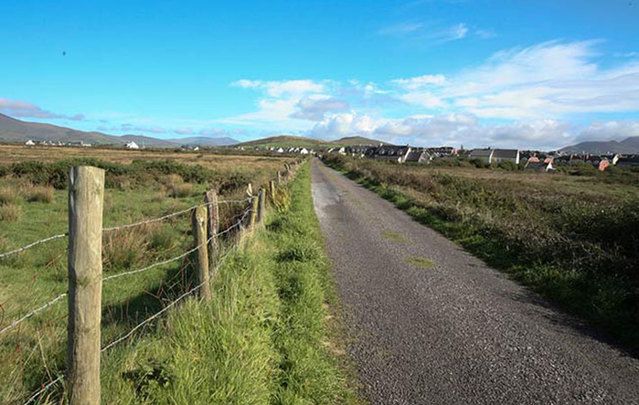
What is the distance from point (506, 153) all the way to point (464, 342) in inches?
5330

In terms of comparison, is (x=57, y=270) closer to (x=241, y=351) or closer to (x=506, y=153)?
(x=241, y=351)

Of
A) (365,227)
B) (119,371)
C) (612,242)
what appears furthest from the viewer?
(365,227)

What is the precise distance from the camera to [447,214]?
1486 centimetres

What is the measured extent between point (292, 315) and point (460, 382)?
200cm

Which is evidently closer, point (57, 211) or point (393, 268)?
point (393, 268)

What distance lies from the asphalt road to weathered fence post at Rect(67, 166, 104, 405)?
7.76 ft

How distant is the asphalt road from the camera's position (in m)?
4.21

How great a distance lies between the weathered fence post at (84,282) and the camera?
2.46 metres

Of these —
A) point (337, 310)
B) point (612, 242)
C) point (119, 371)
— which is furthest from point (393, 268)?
point (119, 371)

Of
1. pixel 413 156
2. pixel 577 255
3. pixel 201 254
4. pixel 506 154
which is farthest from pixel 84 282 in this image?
pixel 506 154

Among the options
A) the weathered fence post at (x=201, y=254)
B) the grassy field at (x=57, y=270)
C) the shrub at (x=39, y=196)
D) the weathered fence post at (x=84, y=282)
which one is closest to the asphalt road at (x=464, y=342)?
the weathered fence post at (x=201, y=254)

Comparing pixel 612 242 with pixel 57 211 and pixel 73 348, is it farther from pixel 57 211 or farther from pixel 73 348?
pixel 57 211

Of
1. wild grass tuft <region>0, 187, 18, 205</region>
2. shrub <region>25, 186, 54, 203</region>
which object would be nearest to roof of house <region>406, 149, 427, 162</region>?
shrub <region>25, 186, 54, 203</region>

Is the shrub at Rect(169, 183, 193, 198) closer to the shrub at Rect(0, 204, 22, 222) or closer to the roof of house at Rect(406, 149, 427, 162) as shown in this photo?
the shrub at Rect(0, 204, 22, 222)
